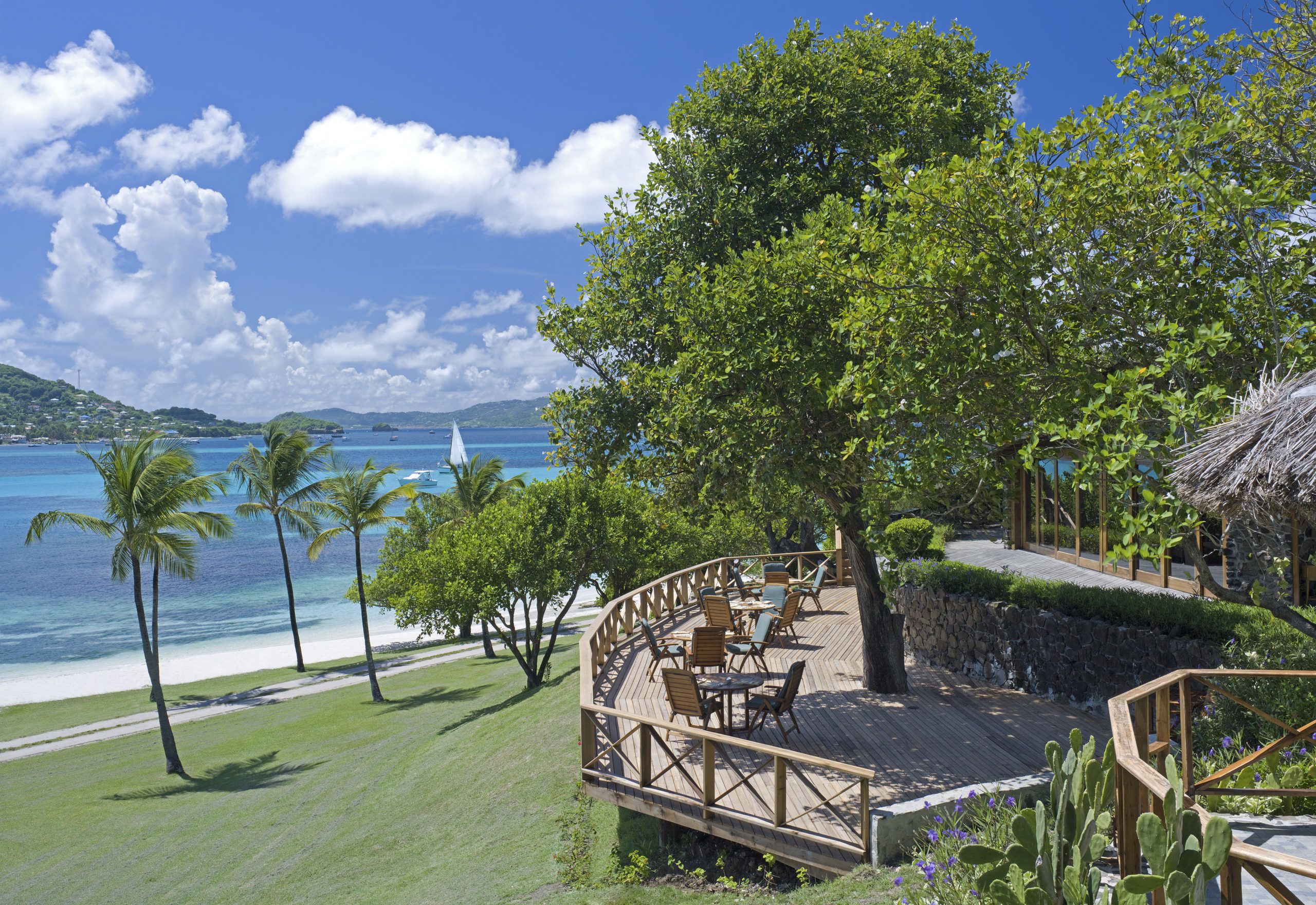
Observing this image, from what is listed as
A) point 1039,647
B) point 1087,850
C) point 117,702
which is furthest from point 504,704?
point 1087,850

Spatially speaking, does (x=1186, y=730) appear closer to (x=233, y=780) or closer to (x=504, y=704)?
(x=504, y=704)

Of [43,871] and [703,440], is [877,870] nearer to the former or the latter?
[703,440]

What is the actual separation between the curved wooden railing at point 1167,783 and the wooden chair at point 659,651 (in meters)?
7.66

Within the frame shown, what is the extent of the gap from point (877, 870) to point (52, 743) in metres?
27.3

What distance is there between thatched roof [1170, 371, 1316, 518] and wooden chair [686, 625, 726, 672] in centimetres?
730

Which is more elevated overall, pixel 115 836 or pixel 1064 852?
pixel 1064 852

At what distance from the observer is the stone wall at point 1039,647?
31.8 ft

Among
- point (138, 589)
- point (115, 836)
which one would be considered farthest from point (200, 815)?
point (138, 589)

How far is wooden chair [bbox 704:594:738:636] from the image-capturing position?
14492 millimetres

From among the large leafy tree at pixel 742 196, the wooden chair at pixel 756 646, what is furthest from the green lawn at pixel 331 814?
the large leafy tree at pixel 742 196

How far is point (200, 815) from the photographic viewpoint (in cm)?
1631

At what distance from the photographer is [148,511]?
1938 cm

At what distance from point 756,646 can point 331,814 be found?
8490mm

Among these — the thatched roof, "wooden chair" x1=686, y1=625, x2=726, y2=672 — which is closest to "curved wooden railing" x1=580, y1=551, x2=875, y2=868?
"wooden chair" x1=686, y1=625, x2=726, y2=672
